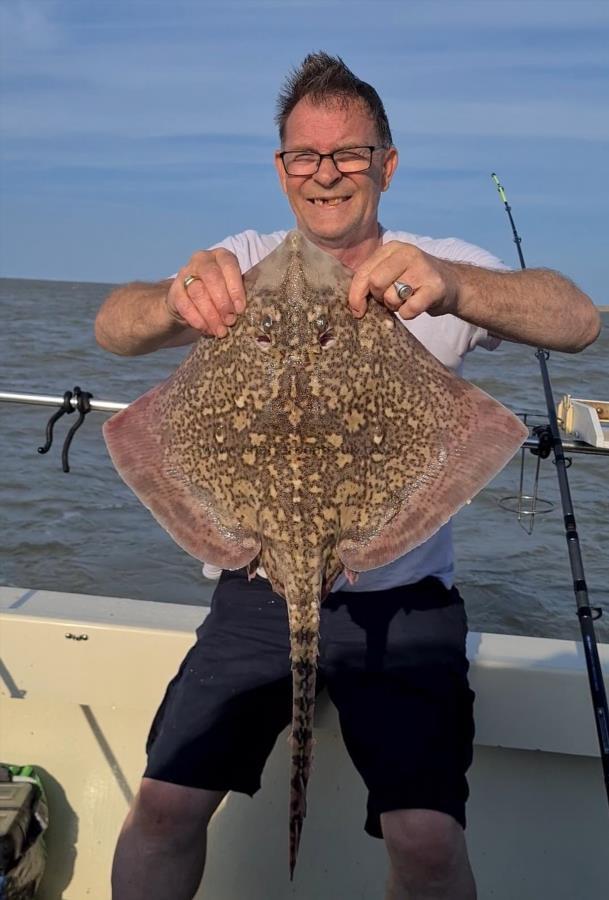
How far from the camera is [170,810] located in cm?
274

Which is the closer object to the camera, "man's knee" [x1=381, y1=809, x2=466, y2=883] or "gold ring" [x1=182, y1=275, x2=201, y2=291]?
"gold ring" [x1=182, y1=275, x2=201, y2=291]

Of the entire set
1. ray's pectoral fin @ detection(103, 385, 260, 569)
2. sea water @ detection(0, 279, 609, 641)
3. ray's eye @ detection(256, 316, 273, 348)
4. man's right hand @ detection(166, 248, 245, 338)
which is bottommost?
sea water @ detection(0, 279, 609, 641)

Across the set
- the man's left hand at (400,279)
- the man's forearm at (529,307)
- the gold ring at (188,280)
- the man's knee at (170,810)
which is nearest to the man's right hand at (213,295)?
the gold ring at (188,280)

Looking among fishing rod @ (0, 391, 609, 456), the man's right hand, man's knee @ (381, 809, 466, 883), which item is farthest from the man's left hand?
man's knee @ (381, 809, 466, 883)

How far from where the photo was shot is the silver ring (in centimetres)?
217

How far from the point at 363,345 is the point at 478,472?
418 millimetres

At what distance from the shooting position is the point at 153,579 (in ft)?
27.4

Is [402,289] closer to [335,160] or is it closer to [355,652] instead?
[335,160]

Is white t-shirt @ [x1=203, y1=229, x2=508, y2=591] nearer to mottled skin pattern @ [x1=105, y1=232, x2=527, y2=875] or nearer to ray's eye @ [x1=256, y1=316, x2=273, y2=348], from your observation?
mottled skin pattern @ [x1=105, y1=232, x2=527, y2=875]

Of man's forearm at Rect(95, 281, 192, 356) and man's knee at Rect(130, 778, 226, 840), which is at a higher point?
man's forearm at Rect(95, 281, 192, 356)

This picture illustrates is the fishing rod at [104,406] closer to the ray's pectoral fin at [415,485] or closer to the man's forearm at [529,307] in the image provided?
the man's forearm at [529,307]

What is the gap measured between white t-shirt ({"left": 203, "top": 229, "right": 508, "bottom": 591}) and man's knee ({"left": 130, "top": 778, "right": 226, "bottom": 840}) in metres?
0.72

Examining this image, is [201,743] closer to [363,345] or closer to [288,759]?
[288,759]

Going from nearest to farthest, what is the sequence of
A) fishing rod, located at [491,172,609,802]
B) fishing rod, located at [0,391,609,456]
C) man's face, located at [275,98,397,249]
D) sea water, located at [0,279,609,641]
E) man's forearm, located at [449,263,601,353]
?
man's forearm, located at [449,263,601,353] < fishing rod, located at [491,172,609,802] < man's face, located at [275,98,397,249] < fishing rod, located at [0,391,609,456] < sea water, located at [0,279,609,641]
